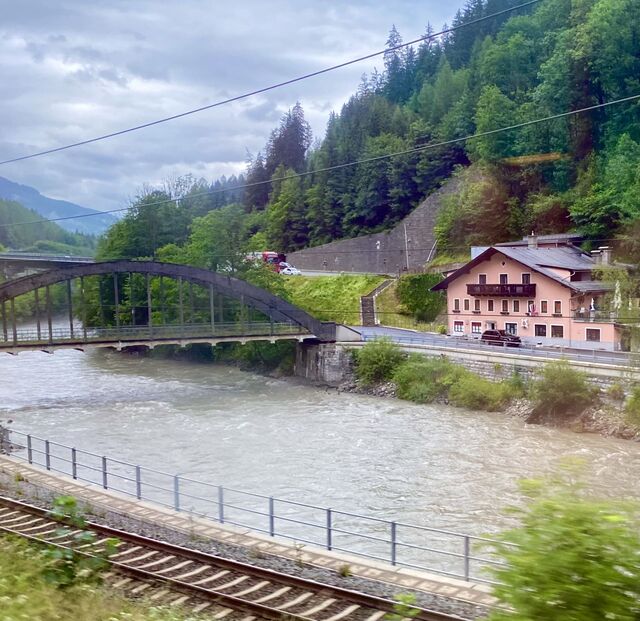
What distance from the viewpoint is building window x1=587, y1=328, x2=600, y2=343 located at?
28109 millimetres

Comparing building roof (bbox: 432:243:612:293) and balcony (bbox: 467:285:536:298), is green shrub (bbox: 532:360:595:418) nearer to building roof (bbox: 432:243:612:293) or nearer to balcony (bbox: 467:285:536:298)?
building roof (bbox: 432:243:612:293)

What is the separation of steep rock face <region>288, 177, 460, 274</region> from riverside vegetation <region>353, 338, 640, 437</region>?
58.5 feet

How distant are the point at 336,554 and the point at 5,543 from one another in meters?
4.48

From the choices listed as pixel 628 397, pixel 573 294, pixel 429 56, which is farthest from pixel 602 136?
pixel 429 56

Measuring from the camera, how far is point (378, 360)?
30.8 meters

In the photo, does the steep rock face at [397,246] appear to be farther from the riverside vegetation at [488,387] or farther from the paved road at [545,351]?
the riverside vegetation at [488,387]

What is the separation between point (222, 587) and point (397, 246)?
43950 mm

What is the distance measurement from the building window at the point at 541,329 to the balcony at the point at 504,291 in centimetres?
132

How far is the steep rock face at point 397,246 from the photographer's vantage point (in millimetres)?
49000

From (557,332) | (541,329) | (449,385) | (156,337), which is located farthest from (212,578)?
(156,337)

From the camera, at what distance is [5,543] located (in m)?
9.30

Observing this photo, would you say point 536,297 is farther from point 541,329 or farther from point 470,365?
point 470,365

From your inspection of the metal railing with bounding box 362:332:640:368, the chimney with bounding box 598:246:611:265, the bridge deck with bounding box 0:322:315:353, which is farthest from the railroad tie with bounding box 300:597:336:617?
the chimney with bounding box 598:246:611:265

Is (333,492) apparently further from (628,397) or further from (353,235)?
(353,235)
